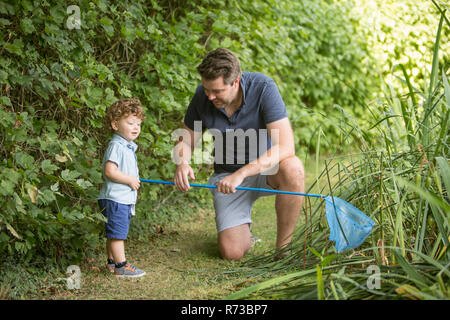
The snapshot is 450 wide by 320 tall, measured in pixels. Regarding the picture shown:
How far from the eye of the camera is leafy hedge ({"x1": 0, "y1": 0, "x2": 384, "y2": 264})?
7.16ft

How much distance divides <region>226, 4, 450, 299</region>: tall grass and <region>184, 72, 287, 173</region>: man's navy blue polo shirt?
0.50 meters

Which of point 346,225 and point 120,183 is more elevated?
point 120,183

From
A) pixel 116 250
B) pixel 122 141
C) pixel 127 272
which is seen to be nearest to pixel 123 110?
pixel 122 141

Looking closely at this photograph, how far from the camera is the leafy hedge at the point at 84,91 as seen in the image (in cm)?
218

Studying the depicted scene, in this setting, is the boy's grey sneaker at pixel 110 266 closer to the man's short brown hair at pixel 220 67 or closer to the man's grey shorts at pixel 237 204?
the man's grey shorts at pixel 237 204

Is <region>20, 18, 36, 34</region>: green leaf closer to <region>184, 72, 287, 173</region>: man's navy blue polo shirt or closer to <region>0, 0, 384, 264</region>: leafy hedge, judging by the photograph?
<region>0, 0, 384, 264</region>: leafy hedge

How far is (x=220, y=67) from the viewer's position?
2699 mm

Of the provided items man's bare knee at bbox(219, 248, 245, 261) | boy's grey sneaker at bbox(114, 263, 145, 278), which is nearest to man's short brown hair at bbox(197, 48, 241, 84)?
man's bare knee at bbox(219, 248, 245, 261)

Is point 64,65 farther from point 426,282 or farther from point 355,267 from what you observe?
point 426,282

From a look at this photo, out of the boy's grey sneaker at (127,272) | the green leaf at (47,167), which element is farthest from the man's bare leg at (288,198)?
the green leaf at (47,167)

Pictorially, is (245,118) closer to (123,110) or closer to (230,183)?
(230,183)

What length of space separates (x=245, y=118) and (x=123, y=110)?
0.78m
